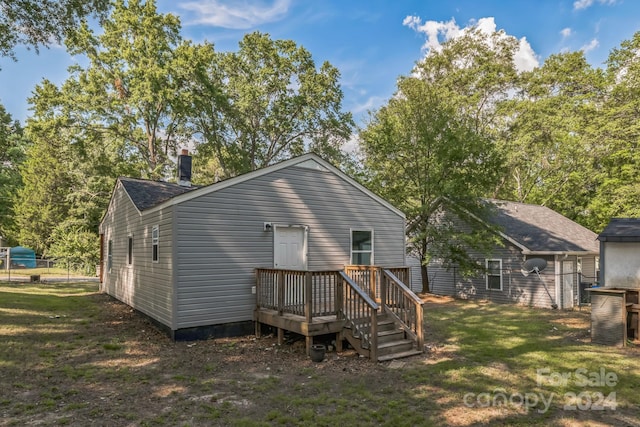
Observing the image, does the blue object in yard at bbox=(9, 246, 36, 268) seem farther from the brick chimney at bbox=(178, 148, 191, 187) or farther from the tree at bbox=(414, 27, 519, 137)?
the tree at bbox=(414, 27, 519, 137)

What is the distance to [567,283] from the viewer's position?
14969 mm

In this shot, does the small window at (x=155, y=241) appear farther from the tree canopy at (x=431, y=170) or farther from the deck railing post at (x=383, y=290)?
the tree canopy at (x=431, y=170)

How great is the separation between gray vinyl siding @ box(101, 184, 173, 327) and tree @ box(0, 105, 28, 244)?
27.9m

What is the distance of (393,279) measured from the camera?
7945 millimetres

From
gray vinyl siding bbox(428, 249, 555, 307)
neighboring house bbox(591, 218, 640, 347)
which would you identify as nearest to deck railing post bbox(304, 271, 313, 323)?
neighboring house bbox(591, 218, 640, 347)

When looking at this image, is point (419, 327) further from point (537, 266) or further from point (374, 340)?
point (537, 266)

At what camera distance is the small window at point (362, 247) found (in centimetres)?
1104

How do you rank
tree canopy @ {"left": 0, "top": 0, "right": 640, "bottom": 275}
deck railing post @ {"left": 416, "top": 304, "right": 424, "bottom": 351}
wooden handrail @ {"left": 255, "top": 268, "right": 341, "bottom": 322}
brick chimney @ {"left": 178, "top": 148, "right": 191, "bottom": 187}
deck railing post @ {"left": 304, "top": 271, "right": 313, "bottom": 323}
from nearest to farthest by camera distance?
deck railing post @ {"left": 304, "top": 271, "right": 313, "bottom": 323}
wooden handrail @ {"left": 255, "top": 268, "right": 341, "bottom": 322}
deck railing post @ {"left": 416, "top": 304, "right": 424, "bottom": 351}
brick chimney @ {"left": 178, "top": 148, "right": 191, "bottom": 187}
tree canopy @ {"left": 0, "top": 0, "right": 640, "bottom": 275}

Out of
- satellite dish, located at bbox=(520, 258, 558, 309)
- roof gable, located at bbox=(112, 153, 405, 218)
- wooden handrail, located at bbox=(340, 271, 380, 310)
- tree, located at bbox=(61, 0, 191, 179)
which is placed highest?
tree, located at bbox=(61, 0, 191, 179)

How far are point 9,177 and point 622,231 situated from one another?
1800 inches

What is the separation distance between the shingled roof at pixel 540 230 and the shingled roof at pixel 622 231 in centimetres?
560

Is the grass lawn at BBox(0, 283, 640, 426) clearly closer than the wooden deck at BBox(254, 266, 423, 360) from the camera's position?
Yes

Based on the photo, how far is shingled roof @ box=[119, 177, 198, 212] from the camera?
1133 cm

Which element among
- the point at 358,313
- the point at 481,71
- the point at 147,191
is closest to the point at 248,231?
the point at 358,313
